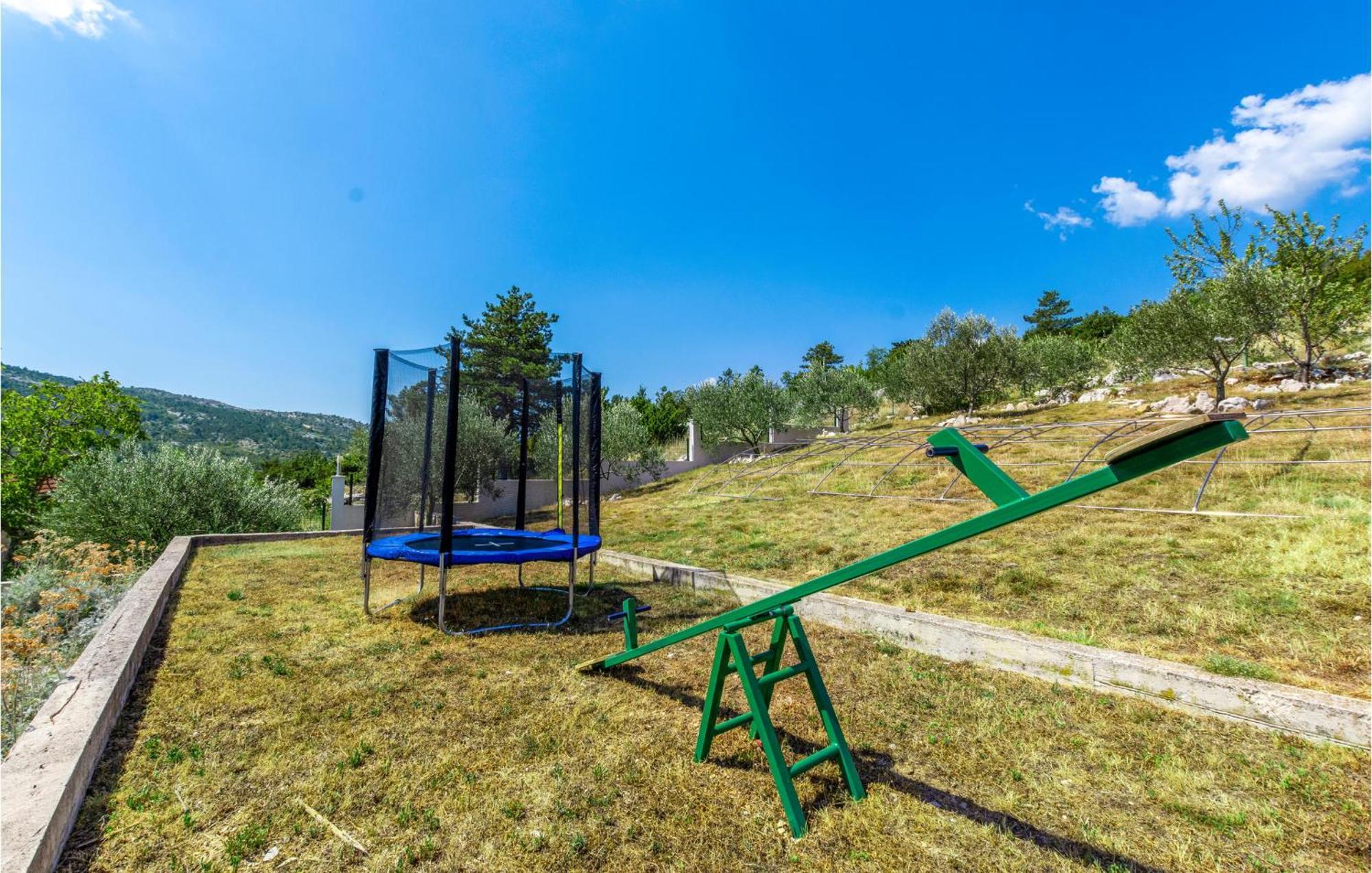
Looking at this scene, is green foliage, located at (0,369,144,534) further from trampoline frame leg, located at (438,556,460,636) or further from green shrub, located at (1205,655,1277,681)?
green shrub, located at (1205,655,1277,681)

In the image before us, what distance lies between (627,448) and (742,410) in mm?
6796

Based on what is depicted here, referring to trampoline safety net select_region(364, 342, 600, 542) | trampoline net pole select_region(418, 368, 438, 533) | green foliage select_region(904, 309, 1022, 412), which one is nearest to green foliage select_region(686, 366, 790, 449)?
green foliage select_region(904, 309, 1022, 412)

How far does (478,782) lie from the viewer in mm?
2309

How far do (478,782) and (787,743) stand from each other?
1415 millimetres

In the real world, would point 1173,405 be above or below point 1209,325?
below

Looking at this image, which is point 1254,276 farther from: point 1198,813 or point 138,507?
point 138,507

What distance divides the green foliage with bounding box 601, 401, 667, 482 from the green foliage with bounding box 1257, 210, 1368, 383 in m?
20.5

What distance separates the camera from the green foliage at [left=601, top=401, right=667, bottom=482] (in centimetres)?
2053

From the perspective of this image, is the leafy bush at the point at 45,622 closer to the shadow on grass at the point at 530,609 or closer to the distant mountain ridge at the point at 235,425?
the shadow on grass at the point at 530,609

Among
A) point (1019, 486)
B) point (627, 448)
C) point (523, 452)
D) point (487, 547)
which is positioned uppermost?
point (627, 448)

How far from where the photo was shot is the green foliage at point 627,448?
20.5m

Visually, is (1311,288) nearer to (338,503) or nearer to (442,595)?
(442,595)

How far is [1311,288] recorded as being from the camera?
17.9 metres

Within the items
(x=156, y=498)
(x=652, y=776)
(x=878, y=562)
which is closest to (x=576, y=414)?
(x=652, y=776)
